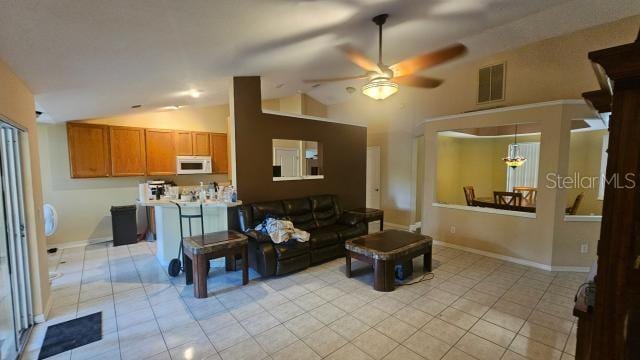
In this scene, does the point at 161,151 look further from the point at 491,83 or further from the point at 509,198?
the point at 509,198

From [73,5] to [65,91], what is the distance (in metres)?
2.01

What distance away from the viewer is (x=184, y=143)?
5.96m

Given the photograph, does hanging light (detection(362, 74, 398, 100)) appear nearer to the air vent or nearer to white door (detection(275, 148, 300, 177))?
the air vent

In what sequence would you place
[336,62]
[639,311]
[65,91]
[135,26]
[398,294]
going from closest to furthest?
[639,311] < [135,26] < [65,91] < [398,294] < [336,62]

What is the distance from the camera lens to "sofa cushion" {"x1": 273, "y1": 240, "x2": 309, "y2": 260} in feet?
11.8

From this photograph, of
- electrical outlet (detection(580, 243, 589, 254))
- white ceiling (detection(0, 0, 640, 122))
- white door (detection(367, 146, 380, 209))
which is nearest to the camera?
white ceiling (detection(0, 0, 640, 122))

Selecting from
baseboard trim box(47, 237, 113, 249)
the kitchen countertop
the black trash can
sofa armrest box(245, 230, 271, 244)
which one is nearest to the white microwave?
the black trash can

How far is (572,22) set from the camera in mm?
3920

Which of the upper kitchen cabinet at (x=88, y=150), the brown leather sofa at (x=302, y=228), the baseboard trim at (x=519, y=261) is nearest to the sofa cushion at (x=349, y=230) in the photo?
the brown leather sofa at (x=302, y=228)

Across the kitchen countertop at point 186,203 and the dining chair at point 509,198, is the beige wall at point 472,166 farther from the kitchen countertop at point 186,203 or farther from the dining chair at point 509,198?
the kitchen countertop at point 186,203

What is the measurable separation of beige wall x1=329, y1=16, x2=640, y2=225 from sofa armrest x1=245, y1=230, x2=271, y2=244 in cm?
343

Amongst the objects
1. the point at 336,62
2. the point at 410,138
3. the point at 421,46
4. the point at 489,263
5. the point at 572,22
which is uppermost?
the point at 572,22

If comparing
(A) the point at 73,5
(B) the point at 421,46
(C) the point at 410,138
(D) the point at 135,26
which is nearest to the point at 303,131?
(B) the point at 421,46

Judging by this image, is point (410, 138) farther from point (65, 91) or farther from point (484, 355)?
point (65, 91)
